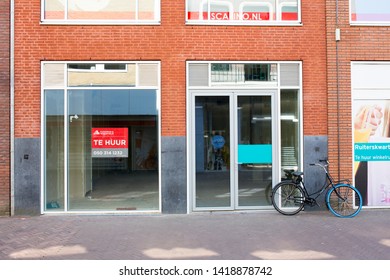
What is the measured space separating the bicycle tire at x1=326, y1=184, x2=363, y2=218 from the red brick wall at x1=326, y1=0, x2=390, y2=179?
539mm

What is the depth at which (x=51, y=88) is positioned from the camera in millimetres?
8789

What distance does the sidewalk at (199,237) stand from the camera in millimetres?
5812

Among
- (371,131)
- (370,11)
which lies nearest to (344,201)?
(371,131)

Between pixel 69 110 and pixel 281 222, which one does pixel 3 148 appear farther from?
pixel 281 222

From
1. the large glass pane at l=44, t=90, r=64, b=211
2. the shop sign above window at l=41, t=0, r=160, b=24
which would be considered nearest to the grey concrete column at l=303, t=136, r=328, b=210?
the shop sign above window at l=41, t=0, r=160, b=24

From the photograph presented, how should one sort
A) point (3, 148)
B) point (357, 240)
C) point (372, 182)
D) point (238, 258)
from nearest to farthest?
point (238, 258) → point (357, 240) → point (3, 148) → point (372, 182)

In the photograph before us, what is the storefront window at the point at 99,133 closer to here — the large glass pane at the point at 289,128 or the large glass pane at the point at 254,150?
the large glass pane at the point at 254,150

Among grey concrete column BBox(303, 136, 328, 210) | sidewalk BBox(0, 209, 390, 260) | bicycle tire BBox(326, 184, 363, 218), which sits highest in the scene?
grey concrete column BBox(303, 136, 328, 210)

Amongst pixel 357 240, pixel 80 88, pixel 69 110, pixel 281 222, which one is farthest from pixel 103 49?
pixel 357 240

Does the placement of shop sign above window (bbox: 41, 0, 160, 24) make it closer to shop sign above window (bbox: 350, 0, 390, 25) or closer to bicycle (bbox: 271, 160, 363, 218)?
shop sign above window (bbox: 350, 0, 390, 25)

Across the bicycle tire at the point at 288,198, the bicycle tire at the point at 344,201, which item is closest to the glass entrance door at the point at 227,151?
the bicycle tire at the point at 288,198

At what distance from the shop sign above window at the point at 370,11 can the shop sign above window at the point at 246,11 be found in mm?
1411

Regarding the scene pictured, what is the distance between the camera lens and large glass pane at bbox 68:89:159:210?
8.85m

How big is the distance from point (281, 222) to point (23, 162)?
5.99 m
